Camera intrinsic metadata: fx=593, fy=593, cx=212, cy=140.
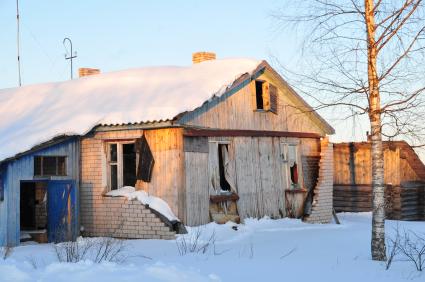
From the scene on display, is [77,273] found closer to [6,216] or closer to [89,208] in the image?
[6,216]

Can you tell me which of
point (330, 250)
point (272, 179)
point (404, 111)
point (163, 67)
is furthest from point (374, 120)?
point (163, 67)

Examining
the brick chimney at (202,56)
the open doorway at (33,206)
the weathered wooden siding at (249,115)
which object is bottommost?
the open doorway at (33,206)

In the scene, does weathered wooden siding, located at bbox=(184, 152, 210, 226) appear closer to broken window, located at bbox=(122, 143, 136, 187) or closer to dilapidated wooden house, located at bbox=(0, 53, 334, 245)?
dilapidated wooden house, located at bbox=(0, 53, 334, 245)

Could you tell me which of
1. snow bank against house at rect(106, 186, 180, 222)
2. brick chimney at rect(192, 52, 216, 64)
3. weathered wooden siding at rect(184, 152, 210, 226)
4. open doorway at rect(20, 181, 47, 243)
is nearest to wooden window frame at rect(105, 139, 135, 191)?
snow bank against house at rect(106, 186, 180, 222)

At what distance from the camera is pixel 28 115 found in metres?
18.9

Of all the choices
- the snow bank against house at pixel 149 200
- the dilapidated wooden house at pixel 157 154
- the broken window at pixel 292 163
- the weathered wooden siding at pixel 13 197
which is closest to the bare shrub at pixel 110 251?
the snow bank against house at pixel 149 200

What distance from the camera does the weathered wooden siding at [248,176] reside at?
16375mm

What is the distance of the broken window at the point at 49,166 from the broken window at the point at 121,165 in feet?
4.47

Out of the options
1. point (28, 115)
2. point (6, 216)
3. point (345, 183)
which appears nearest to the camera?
point (6, 216)

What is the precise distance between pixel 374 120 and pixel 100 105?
9.09 metres

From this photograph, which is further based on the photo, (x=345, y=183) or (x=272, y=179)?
(x=345, y=183)

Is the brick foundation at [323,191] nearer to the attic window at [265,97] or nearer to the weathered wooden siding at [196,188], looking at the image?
the attic window at [265,97]

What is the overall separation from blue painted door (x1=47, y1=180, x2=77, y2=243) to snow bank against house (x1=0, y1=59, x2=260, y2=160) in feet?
4.91

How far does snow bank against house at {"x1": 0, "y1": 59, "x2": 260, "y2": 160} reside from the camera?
52.9 feet
